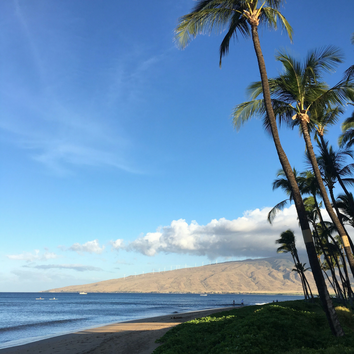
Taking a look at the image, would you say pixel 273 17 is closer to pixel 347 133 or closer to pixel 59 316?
pixel 347 133

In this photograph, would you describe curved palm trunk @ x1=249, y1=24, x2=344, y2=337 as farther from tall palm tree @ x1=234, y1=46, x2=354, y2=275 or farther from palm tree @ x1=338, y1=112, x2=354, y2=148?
palm tree @ x1=338, y1=112, x2=354, y2=148

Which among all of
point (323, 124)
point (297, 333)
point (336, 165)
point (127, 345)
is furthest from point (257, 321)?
point (336, 165)

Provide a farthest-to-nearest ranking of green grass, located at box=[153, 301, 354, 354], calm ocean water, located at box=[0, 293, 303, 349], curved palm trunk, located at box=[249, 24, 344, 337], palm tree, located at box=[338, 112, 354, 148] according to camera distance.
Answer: calm ocean water, located at box=[0, 293, 303, 349] → palm tree, located at box=[338, 112, 354, 148] → curved palm trunk, located at box=[249, 24, 344, 337] → green grass, located at box=[153, 301, 354, 354]

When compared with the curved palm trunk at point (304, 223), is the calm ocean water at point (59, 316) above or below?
below

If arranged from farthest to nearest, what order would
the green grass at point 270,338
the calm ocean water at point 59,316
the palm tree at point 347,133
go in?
the calm ocean water at point 59,316, the palm tree at point 347,133, the green grass at point 270,338

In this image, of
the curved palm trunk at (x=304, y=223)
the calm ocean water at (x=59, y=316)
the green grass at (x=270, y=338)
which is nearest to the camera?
the green grass at (x=270, y=338)

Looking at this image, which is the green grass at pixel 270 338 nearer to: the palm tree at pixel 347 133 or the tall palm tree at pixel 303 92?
the tall palm tree at pixel 303 92

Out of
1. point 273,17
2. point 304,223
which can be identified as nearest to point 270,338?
point 304,223

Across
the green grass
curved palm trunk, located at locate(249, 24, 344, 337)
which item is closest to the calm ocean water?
the green grass

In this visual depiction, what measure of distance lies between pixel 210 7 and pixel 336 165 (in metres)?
13.3

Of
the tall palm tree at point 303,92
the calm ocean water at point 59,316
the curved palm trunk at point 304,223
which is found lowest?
the calm ocean water at point 59,316

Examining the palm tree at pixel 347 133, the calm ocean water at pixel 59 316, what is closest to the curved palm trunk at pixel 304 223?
the palm tree at pixel 347 133

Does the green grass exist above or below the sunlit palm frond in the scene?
below

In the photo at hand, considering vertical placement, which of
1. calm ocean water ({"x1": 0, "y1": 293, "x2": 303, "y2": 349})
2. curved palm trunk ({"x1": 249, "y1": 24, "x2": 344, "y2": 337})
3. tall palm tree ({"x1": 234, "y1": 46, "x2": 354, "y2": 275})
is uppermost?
tall palm tree ({"x1": 234, "y1": 46, "x2": 354, "y2": 275})
